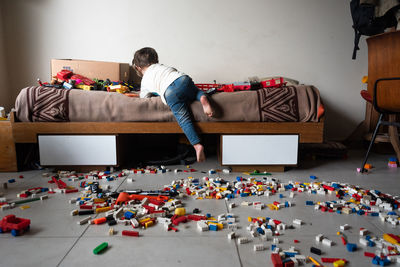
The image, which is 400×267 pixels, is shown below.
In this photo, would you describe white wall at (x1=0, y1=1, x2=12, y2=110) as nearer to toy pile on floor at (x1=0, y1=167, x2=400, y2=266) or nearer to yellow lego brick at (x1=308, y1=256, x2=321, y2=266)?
toy pile on floor at (x1=0, y1=167, x2=400, y2=266)

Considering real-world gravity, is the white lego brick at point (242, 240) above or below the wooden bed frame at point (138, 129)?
below

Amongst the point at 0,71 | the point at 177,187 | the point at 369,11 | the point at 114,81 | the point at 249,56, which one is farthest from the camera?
the point at 249,56

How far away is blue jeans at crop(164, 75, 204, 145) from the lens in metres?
1.89

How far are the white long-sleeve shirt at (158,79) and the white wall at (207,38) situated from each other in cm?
88

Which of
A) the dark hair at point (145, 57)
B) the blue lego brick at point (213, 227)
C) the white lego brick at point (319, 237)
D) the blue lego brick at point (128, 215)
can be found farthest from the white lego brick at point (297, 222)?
the dark hair at point (145, 57)

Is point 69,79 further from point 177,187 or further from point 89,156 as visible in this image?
point 177,187

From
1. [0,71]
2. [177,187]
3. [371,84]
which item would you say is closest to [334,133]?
[371,84]

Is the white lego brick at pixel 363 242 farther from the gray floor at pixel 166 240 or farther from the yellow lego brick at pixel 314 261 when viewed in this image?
the yellow lego brick at pixel 314 261

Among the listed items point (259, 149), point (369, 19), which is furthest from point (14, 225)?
point (369, 19)

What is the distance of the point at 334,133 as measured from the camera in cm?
303

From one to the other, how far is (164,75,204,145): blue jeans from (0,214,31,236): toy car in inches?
42.0

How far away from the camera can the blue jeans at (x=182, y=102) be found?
189 cm

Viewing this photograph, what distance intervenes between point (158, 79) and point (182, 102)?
26 cm

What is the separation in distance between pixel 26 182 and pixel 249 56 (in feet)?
7.53
